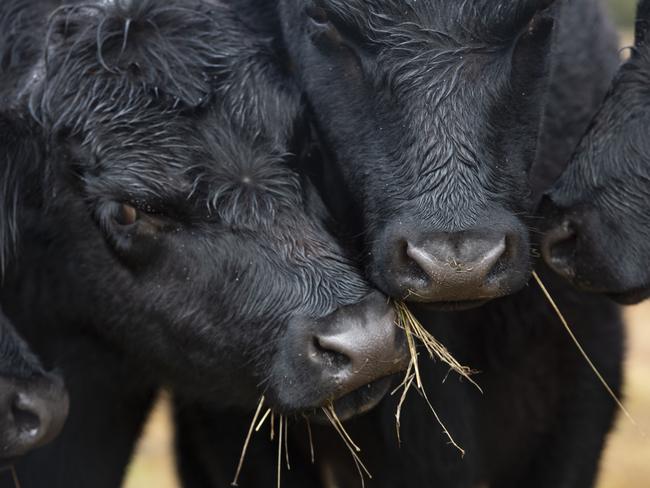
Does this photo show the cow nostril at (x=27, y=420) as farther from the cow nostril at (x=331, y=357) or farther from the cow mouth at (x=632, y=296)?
the cow mouth at (x=632, y=296)

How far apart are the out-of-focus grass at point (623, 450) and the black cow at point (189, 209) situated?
310 cm

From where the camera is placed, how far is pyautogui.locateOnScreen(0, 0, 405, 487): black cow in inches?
180

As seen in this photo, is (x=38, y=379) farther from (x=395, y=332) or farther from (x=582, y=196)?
(x=582, y=196)

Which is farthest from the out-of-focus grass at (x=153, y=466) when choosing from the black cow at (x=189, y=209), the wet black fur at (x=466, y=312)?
the black cow at (x=189, y=209)

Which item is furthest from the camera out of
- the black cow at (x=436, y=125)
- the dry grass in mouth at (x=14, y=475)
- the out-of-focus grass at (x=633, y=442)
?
the out-of-focus grass at (x=633, y=442)

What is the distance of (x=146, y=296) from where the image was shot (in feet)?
16.0

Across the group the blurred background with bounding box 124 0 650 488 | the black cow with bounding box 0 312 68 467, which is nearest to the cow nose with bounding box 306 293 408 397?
the black cow with bounding box 0 312 68 467

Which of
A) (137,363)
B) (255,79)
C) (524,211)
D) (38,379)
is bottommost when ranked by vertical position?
(137,363)

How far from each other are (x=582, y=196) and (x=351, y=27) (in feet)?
3.19

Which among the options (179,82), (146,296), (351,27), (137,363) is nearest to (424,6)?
(351,27)

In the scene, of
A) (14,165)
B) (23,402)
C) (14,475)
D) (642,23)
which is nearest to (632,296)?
(642,23)

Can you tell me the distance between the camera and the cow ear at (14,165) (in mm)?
4902

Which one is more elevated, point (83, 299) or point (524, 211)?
point (524, 211)

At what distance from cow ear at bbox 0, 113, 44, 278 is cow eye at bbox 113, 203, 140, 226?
1.44ft
